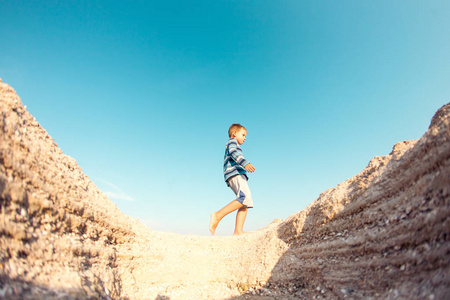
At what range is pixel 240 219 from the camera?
23.3 ft

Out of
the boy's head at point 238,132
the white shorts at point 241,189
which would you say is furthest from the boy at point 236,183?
the boy's head at point 238,132

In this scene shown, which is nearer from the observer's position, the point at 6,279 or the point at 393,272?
the point at 6,279

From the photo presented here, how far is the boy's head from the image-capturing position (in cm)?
773

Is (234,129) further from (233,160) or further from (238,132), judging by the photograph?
(233,160)

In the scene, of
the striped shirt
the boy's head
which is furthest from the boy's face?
the striped shirt

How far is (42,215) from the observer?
11.3 ft

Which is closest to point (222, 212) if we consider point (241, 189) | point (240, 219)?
point (240, 219)

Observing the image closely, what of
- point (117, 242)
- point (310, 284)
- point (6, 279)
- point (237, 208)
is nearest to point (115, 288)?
point (117, 242)

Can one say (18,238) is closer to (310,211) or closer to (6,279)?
(6,279)

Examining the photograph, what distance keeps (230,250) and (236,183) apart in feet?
6.21

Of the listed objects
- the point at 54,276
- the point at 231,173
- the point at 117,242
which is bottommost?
the point at 54,276

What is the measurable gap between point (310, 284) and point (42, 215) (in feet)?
14.1

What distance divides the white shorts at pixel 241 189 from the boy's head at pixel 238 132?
4.00ft

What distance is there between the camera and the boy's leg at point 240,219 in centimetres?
705
